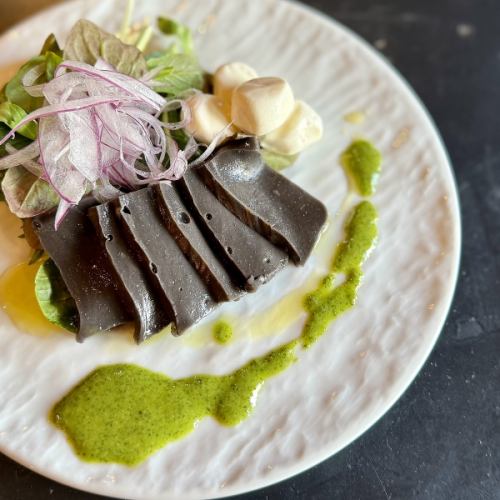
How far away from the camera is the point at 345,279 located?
3.46m

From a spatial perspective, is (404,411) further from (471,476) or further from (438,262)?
(438,262)

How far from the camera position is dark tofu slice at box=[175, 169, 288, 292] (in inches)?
127

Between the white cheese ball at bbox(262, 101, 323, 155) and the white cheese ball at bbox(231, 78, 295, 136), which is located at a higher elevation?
the white cheese ball at bbox(231, 78, 295, 136)

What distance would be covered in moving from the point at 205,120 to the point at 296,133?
1.86 feet

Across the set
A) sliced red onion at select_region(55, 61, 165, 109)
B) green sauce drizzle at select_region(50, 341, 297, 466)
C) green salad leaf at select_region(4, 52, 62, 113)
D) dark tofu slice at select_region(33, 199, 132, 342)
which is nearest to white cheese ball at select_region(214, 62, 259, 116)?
→ sliced red onion at select_region(55, 61, 165, 109)

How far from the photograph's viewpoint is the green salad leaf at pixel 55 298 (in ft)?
10.5

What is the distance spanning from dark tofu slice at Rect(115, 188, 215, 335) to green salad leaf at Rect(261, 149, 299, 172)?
32.1 inches

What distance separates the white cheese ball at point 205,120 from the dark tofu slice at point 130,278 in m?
0.69

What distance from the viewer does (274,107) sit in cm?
335

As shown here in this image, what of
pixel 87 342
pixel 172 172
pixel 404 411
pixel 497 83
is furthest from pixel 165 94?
pixel 497 83

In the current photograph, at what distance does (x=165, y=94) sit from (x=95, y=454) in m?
2.14

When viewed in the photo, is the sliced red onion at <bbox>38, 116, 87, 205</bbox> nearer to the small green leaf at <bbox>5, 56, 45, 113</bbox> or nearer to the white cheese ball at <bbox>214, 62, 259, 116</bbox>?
the small green leaf at <bbox>5, 56, 45, 113</bbox>

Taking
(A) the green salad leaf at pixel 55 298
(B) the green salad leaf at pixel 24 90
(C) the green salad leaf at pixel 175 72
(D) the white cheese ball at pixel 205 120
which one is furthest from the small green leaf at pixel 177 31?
(A) the green salad leaf at pixel 55 298

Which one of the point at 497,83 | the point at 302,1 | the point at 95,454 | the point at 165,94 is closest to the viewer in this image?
the point at 95,454
